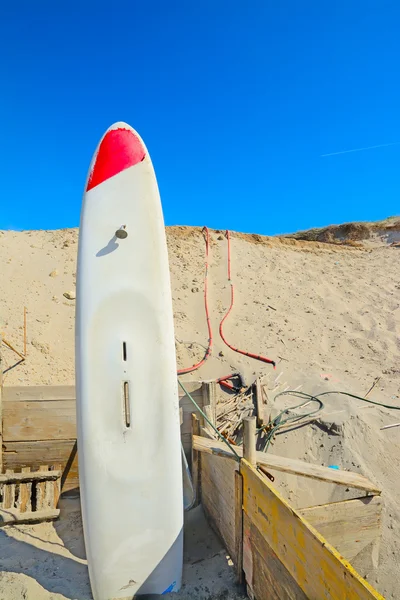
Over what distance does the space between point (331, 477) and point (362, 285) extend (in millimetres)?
8932

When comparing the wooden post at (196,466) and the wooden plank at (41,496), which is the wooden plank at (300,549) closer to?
the wooden post at (196,466)

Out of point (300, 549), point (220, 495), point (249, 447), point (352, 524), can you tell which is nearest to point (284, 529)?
point (300, 549)

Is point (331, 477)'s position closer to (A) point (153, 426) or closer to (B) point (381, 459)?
(A) point (153, 426)

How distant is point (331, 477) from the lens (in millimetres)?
2654

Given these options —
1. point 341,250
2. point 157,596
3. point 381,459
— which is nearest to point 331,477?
point 157,596

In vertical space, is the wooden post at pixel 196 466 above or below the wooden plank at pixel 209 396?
below

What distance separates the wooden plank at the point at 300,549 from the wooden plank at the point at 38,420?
81.1 inches

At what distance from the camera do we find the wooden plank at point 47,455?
154 inches

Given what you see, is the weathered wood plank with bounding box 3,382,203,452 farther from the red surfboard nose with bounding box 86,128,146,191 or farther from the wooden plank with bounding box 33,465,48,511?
the red surfboard nose with bounding box 86,128,146,191

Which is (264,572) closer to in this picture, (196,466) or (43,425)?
(196,466)

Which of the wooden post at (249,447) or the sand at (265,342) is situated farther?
the sand at (265,342)

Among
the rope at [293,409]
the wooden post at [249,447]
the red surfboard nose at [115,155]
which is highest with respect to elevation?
the red surfboard nose at [115,155]

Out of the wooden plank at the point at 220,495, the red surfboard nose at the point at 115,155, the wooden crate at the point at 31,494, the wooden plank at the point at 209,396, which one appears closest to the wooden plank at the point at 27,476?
the wooden crate at the point at 31,494

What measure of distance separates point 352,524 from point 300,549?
1095 millimetres
